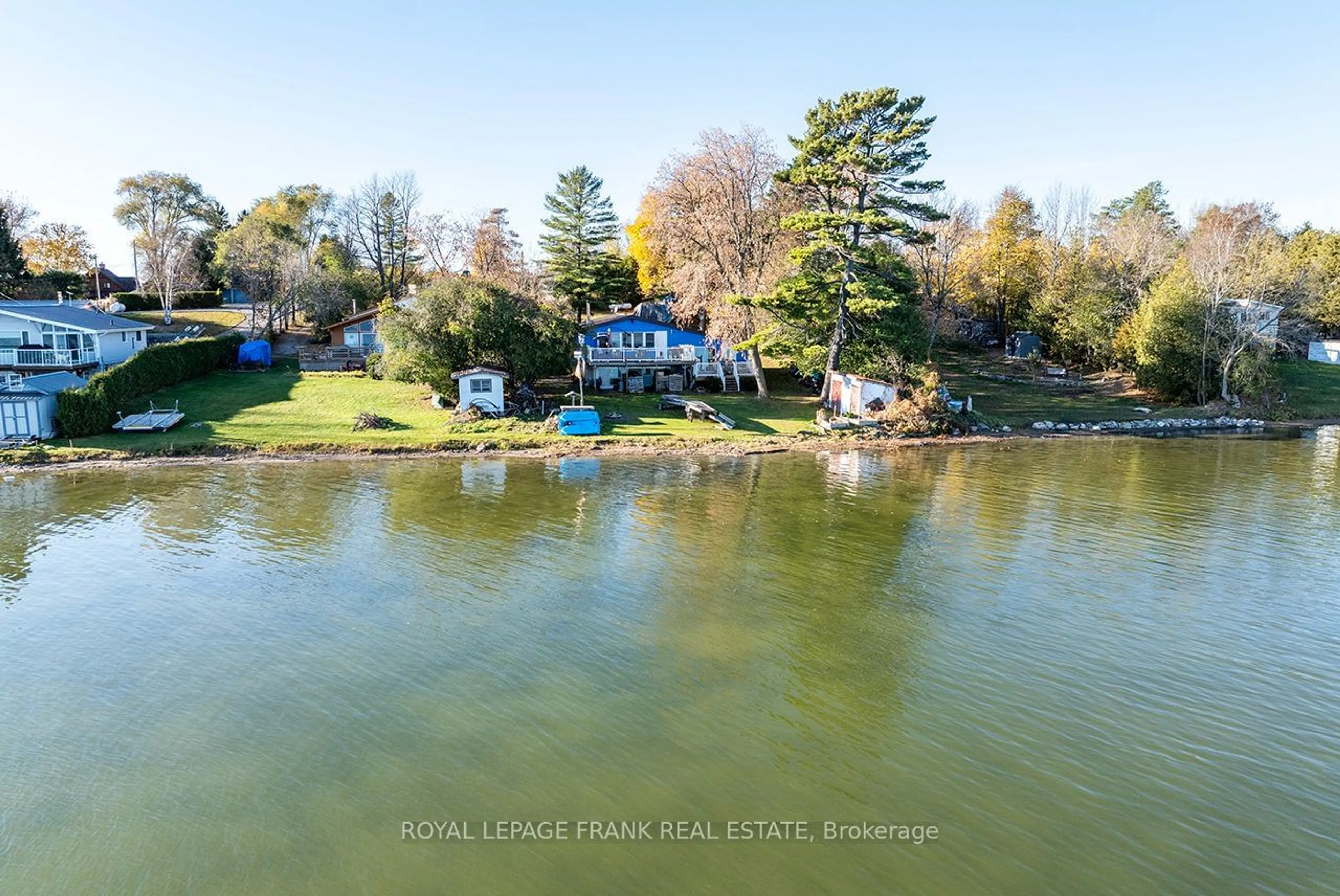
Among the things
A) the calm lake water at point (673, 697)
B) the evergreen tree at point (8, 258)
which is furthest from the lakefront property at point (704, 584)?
the evergreen tree at point (8, 258)

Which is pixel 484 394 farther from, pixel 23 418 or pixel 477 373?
pixel 23 418

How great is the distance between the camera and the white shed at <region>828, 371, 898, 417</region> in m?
41.8

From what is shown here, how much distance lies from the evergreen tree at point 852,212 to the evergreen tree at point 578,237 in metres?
22.0

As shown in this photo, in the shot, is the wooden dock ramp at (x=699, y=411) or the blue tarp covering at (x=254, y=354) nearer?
the wooden dock ramp at (x=699, y=411)

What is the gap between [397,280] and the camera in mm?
74938

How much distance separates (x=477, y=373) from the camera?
4059cm

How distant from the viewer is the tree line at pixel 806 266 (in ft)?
139

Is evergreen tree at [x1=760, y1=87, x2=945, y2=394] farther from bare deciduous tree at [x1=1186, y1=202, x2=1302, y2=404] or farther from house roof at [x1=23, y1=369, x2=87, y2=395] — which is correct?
house roof at [x1=23, y1=369, x2=87, y2=395]

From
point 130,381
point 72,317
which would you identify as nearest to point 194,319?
point 72,317

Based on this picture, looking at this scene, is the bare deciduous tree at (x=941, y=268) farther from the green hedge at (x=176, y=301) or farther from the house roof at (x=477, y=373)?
the green hedge at (x=176, y=301)

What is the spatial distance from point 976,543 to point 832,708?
11.0 metres

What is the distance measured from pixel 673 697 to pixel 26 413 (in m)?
36.4

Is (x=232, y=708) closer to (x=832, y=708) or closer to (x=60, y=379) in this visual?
(x=832, y=708)

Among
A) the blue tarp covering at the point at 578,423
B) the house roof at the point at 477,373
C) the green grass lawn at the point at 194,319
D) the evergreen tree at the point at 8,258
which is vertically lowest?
the blue tarp covering at the point at 578,423
